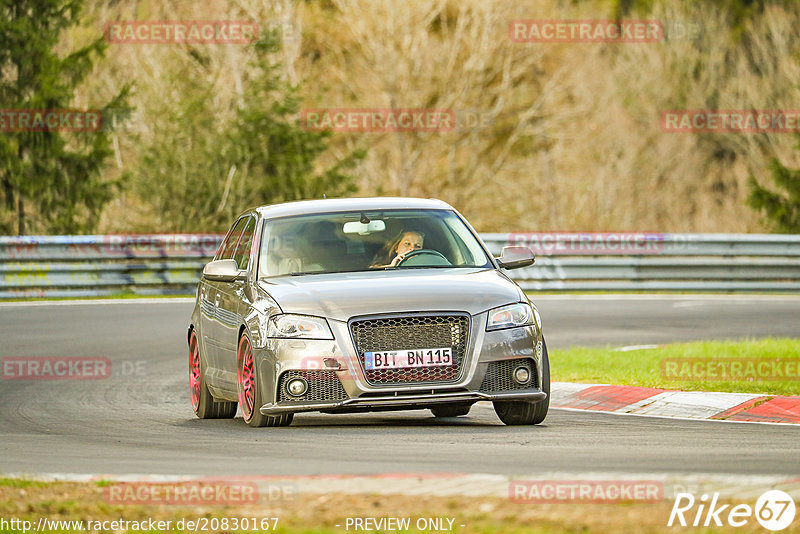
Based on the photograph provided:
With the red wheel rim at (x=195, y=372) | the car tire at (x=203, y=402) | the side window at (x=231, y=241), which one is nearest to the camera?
the car tire at (x=203, y=402)

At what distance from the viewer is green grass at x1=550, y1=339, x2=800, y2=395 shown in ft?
42.0

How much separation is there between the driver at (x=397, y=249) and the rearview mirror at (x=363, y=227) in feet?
0.51

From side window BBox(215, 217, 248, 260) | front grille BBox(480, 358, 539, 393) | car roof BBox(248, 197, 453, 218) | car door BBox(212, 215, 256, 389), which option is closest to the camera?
front grille BBox(480, 358, 539, 393)

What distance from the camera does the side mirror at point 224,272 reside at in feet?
36.3

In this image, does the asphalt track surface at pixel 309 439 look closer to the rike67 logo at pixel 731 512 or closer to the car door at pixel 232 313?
the car door at pixel 232 313

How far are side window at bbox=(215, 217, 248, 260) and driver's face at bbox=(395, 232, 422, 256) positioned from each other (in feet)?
5.89

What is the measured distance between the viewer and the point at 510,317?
10.2m

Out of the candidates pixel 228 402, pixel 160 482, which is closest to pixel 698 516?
pixel 160 482

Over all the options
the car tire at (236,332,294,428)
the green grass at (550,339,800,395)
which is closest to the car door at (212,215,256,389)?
the car tire at (236,332,294,428)

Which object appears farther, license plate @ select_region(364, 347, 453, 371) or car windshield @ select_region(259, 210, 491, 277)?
car windshield @ select_region(259, 210, 491, 277)

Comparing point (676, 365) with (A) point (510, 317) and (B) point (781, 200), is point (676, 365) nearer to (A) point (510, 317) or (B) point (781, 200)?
(A) point (510, 317)

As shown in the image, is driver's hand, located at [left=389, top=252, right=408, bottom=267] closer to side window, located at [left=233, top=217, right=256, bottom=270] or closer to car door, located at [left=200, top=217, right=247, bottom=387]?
side window, located at [left=233, top=217, right=256, bottom=270]

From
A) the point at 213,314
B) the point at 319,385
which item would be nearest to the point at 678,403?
the point at 319,385

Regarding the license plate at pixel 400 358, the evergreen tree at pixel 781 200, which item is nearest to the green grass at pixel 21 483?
the license plate at pixel 400 358
